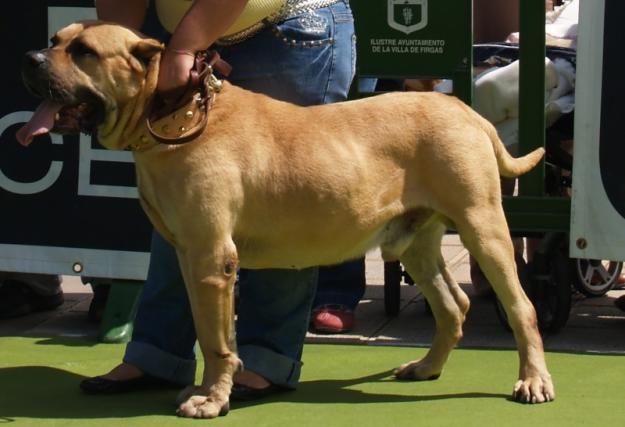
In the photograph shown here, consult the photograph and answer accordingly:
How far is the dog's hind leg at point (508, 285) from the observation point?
4.79 meters

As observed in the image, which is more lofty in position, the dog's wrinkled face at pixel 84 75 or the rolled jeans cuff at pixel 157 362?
the dog's wrinkled face at pixel 84 75

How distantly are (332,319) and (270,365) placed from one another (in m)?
1.46

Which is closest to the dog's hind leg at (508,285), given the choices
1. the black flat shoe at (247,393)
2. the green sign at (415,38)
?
the black flat shoe at (247,393)

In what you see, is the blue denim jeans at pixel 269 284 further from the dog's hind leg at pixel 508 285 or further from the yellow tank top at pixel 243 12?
the dog's hind leg at pixel 508 285

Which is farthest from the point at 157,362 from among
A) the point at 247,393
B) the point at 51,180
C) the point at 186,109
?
the point at 51,180

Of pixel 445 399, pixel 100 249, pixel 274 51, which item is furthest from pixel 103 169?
pixel 445 399

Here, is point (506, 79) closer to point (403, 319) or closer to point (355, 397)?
point (403, 319)

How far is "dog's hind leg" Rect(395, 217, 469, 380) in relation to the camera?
521cm

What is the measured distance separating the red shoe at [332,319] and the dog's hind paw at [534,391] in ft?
5.56

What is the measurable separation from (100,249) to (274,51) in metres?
1.92

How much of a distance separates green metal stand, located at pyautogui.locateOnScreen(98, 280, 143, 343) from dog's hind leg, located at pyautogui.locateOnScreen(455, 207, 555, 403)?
6.55 ft

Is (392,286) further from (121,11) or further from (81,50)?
(81,50)

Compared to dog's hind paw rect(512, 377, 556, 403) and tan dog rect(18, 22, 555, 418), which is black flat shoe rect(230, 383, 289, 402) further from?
dog's hind paw rect(512, 377, 556, 403)

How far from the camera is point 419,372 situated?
526 centimetres
